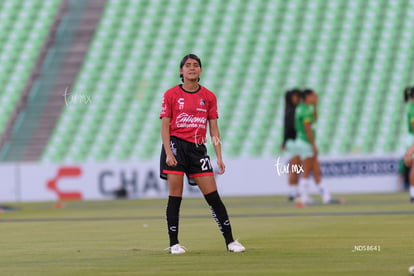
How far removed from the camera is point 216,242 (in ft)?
36.0

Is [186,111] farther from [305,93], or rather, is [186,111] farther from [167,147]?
[305,93]

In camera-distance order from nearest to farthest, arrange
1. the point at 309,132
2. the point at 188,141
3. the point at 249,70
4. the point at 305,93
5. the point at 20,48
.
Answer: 1. the point at 188,141
2. the point at 309,132
3. the point at 305,93
4. the point at 249,70
5. the point at 20,48

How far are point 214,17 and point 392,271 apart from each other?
84.3 feet

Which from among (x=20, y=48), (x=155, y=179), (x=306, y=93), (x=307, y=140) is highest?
(x=20, y=48)

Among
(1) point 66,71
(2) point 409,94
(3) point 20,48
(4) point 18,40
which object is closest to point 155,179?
(1) point 66,71

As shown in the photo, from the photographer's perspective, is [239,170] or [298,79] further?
[298,79]

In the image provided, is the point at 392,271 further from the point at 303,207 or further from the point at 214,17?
the point at 214,17

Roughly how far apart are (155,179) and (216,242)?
1446 cm

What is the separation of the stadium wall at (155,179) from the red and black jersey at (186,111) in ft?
50.1

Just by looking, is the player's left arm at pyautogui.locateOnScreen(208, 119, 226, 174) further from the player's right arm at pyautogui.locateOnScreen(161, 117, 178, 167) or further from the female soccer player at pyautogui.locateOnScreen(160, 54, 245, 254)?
the player's right arm at pyautogui.locateOnScreen(161, 117, 178, 167)

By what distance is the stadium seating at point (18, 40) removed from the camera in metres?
31.2

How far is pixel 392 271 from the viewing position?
7441 mm

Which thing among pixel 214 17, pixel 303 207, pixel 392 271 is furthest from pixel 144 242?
pixel 214 17

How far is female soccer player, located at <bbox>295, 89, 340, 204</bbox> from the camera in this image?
18.9 meters
